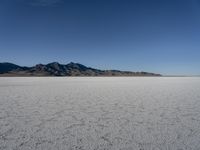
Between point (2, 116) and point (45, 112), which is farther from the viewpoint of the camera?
point (45, 112)

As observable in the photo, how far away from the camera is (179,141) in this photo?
3590 mm

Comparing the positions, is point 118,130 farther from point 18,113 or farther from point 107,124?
point 18,113

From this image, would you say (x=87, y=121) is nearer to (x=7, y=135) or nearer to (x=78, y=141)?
(x=78, y=141)

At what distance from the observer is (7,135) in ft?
12.7

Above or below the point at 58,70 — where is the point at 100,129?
below

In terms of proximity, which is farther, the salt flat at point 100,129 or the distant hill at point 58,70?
the distant hill at point 58,70

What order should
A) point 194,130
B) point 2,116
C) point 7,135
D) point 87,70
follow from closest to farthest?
1. point 7,135
2. point 194,130
3. point 2,116
4. point 87,70

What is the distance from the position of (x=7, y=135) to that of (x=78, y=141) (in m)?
1.34

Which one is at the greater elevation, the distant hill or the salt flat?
the distant hill

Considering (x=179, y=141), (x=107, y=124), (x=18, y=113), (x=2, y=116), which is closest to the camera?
(x=179, y=141)

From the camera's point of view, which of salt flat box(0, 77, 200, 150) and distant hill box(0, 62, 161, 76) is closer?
salt flat box(0, 77, 200, 150)

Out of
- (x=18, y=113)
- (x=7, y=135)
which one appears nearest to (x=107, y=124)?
(x=7, y=135)

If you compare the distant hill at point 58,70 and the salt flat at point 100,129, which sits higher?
the distant hill at point 58,70

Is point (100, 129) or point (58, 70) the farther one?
point (58, 70)
